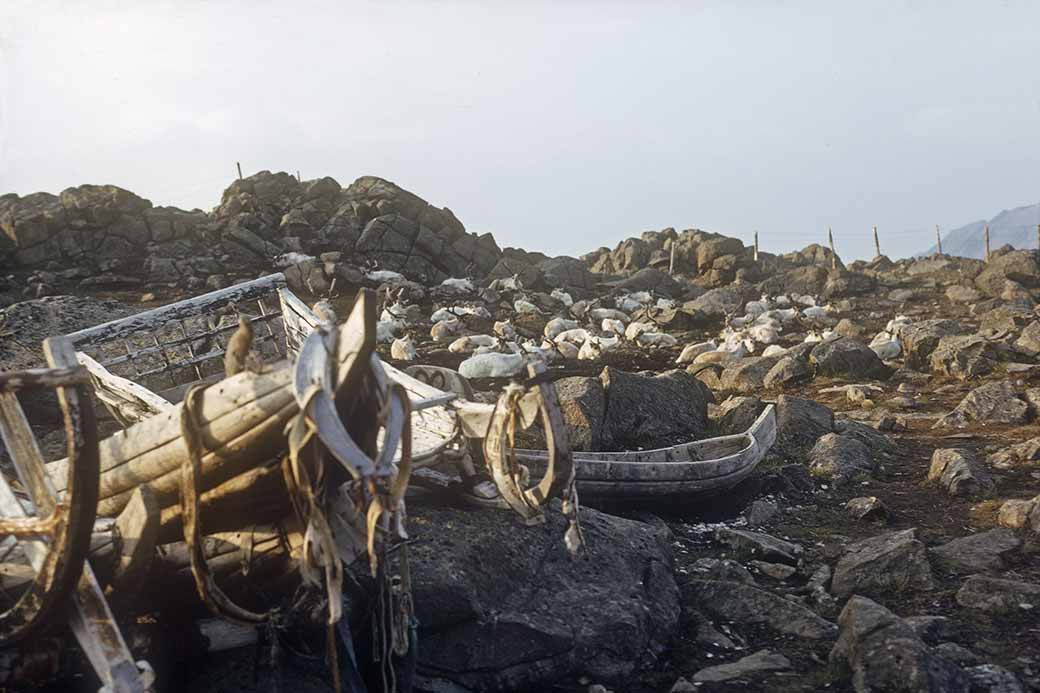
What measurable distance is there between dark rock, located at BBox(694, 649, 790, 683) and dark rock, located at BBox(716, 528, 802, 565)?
2257 millimetres

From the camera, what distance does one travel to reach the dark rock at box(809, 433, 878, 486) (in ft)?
40.9

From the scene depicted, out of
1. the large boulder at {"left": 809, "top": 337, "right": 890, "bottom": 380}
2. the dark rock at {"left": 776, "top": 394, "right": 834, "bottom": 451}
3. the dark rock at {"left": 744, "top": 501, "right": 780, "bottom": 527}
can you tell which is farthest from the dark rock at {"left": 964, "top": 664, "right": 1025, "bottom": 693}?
the large boulder at {"left": 809, "top": 337, "right": 890, "bottom": 380}

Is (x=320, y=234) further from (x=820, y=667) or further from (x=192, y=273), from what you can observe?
(x=820, y=667)

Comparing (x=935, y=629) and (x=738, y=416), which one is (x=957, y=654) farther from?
(x=738, y=416)

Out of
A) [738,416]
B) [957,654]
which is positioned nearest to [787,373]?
[738,416]

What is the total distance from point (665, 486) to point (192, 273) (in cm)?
2766

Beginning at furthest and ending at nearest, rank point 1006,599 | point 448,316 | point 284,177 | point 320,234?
point 284,177 < point 320,234 < point 448,316 < point 1006,599

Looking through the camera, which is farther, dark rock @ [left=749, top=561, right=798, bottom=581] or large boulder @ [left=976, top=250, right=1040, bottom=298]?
large boulder @ [left=976, top=250, right=1040, bottom=298]

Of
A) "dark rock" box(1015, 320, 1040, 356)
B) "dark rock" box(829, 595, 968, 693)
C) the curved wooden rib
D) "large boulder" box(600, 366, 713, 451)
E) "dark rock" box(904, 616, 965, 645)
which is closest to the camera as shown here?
the curved wooden rib

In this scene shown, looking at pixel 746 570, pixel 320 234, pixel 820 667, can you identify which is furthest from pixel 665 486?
pixel 320 234

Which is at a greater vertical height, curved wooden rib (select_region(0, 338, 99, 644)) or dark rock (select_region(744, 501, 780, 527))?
curved wooden rib (select_region(0, 338, 99, 644))

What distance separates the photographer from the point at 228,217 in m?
39.1

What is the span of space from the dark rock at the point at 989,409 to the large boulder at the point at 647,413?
5.01 metres

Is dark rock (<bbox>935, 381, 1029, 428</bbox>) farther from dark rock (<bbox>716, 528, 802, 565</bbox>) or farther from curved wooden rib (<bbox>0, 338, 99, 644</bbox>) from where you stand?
curved wooden rib (<bbox>0, 338, 99, 644</bbox>)
